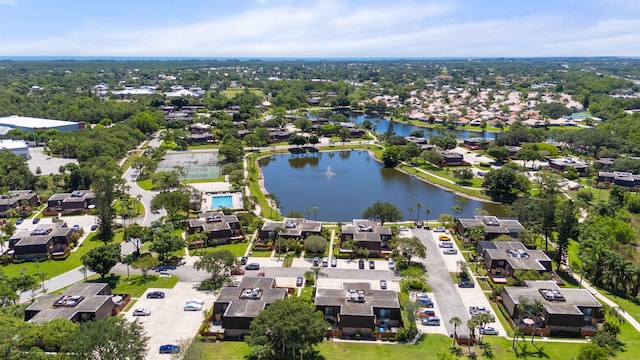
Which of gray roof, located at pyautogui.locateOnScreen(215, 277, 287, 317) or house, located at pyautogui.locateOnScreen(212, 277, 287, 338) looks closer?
house, located at pyautogui.locateOnScreen(212, 277, 287, 338)

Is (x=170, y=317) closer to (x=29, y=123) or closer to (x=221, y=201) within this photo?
(x=221, y=201)

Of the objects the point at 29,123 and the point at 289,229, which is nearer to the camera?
the point at 289,229

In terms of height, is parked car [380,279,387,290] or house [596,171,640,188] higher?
house [596,171,640,188]

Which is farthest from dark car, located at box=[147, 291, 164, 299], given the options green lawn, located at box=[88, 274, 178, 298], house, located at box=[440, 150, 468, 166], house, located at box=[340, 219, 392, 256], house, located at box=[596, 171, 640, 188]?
house, located at box=[596, 171, 640, 188]

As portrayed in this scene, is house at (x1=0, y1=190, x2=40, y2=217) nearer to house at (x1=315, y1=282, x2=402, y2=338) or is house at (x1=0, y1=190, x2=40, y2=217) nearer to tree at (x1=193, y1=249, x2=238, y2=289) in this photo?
tree at (x1=193, y1=249, x2=238, y2=289)

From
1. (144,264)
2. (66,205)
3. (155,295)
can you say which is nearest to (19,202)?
(66,205)

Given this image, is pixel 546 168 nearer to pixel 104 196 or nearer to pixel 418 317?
pixel 418 317
